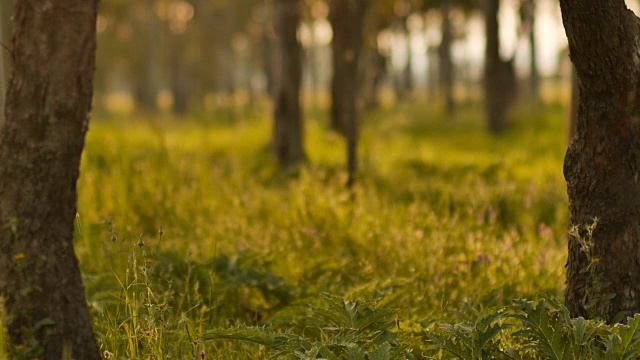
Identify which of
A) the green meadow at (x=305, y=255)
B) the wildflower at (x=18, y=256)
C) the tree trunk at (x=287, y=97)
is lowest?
the green meadow at (x=305, y=255)

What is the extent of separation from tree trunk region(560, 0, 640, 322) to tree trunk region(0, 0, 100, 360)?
2.22 meters

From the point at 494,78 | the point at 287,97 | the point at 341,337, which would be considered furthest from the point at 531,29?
the point at 341,337

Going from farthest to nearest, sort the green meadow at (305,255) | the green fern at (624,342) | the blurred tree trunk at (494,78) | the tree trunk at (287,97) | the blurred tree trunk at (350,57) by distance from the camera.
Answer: the blurred tree trunk at (494,78), the tree trunk at (287,97), the blurred tree trunk at (350,57), the green meadow at (305,255), the green fern at (624,342)

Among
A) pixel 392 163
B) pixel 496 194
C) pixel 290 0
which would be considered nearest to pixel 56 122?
pixel 496 194

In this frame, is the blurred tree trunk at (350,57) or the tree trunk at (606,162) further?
the blurred tree trunk at (350,57)

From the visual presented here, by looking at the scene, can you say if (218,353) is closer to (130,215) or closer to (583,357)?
(583,357)

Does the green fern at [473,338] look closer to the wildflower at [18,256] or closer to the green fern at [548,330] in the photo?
the green fern at [548,330]

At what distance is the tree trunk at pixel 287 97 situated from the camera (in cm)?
991

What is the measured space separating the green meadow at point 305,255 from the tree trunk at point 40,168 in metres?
0.20

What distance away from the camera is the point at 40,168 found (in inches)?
127

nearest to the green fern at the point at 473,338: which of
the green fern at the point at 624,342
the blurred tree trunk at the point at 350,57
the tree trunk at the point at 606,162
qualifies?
the green fern at the point at 624,342

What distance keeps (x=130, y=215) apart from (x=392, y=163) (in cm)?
512

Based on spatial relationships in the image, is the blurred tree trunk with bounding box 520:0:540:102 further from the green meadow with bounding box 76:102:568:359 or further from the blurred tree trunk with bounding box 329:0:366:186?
the blurred tree trunk with bounding box 329:0:366:186

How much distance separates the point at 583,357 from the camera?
290 cm
